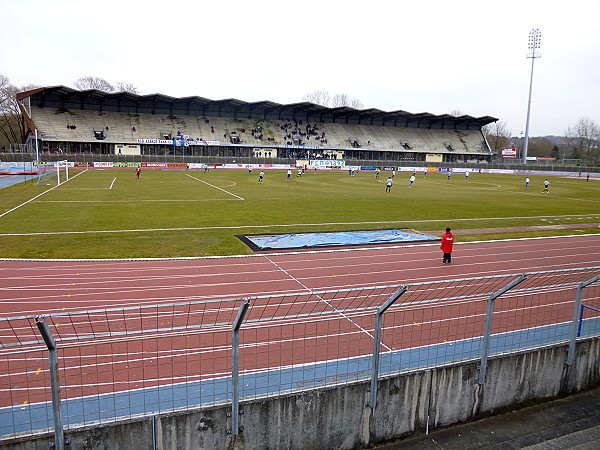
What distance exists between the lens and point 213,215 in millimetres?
24906

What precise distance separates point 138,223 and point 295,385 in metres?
17.6

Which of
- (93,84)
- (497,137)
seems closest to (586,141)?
(497,137)

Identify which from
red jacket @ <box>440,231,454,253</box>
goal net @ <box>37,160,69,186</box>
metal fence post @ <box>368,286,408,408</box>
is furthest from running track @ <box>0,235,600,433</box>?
goal net @ <box>37,160,69,186</box>

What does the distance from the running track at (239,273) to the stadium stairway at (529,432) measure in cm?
592

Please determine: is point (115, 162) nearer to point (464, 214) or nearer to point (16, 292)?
point (464, 214)

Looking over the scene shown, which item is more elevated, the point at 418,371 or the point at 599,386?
the point at 418,371

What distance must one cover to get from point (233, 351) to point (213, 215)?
20.1 m

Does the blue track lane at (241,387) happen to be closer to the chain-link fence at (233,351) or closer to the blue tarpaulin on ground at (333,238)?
the chain-link fence at (233,351)

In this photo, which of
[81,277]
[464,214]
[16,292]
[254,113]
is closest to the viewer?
[16,292]

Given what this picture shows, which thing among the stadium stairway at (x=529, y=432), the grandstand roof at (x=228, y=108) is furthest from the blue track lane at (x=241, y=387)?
the grandstand roof at (x=228, y=108)

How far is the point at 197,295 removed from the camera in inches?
451

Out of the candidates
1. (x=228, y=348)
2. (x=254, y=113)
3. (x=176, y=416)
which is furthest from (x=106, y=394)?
(x=254, y=113)

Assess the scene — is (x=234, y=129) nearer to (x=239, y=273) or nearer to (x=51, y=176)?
(x=51, y=176)

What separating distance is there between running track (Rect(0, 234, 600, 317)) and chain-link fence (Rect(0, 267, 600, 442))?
4.15 ft
